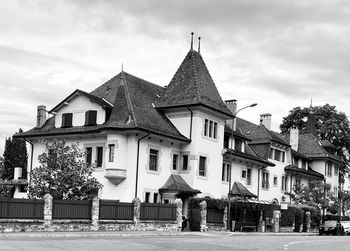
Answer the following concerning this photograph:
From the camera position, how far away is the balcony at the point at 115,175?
42188 mm

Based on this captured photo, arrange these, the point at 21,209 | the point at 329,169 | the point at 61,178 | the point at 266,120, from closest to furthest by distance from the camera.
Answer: the point at 21,209 → the point at 61,178 → the point at 266,120 → the point at 329,169

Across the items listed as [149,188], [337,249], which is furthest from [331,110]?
[337,249]

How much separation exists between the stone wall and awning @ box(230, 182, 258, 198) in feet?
44.7

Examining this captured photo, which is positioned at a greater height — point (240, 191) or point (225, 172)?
point (225, 172)

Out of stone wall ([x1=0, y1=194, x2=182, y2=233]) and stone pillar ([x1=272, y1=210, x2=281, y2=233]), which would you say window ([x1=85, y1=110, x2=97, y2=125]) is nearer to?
stone wall ([x1=0, y1=194, x2=182, y2=233])

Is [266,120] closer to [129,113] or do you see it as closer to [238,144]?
[238,144]

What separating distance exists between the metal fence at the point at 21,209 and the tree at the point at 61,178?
5.31 m

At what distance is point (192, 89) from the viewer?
47.6 m

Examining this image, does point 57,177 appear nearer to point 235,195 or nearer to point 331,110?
point 235,195

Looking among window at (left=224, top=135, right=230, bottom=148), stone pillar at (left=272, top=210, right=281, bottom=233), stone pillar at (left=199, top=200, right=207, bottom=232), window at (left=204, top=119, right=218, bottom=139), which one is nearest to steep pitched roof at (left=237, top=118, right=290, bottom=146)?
window at (left=224, top=135, right=230, bottom=148)

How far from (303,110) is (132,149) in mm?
48769

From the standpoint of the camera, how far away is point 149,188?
1722 inches

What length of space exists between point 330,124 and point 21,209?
58304mm

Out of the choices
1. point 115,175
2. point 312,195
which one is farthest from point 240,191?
point 312,195
